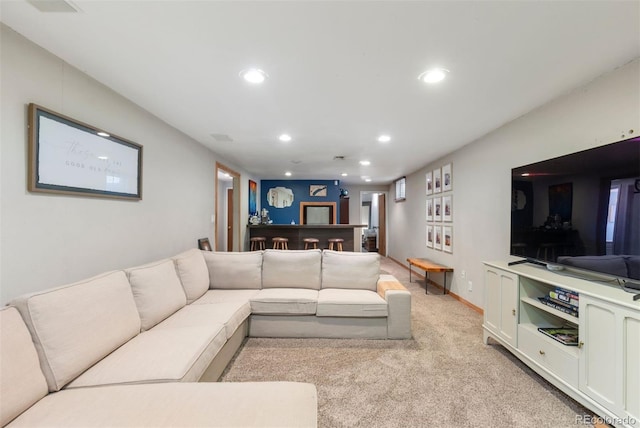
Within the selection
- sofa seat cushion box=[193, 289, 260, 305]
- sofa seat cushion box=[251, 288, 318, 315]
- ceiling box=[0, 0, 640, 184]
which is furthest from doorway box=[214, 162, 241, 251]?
sofa seat cushion box=[251, 288, 318, 315]

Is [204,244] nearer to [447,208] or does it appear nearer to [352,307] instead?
[352,307]

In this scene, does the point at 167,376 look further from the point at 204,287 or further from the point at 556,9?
the point at 556,9

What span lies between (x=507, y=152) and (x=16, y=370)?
4088 mm

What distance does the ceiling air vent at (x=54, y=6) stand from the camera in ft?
4.25

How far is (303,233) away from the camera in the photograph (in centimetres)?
594

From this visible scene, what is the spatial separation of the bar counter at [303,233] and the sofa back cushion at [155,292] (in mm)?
3496

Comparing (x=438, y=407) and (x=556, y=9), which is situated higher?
(x=556, y=9)

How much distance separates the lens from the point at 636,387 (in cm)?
136

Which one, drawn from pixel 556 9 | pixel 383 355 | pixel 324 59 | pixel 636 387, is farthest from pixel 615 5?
pixel 383 355

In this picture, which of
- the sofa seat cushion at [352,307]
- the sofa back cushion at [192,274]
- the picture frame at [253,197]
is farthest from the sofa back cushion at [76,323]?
the picture frame at [253,197]

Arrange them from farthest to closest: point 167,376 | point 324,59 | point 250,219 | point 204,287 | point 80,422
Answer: point 250,219 < point 204,287 < point 324,59 < point 167,376 < point 80,422

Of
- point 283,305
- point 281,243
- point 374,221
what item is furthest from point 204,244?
point 374,221

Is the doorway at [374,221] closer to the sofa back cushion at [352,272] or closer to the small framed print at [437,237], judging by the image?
the small framed print at [437,237]

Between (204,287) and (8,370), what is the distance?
182 centimetres
